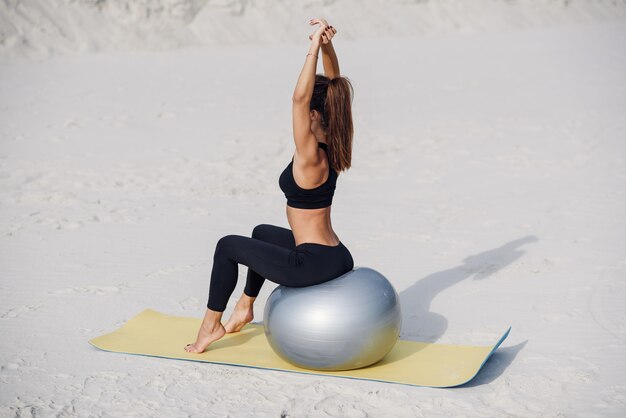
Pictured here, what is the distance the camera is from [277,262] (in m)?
5.19

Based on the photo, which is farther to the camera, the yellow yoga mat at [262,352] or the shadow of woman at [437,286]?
the shadow of woman at [437,286]

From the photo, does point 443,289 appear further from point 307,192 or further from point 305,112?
point 305,112

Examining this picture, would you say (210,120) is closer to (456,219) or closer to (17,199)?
(17,199)

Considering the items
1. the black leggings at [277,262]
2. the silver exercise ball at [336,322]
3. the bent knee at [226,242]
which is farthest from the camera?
the bent knee at [226,242]

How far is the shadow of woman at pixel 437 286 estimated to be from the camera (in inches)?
245

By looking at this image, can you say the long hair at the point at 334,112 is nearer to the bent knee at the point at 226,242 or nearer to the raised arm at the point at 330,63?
the raised arm at the point at 330,63

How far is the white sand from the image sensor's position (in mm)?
5082

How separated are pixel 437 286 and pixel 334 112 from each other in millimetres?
2493

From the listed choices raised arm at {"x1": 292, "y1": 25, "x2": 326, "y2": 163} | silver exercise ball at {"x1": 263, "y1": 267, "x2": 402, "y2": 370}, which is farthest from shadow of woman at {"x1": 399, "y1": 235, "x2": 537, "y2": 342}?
raised arm at {"x1": 292, "y1": 25, "x2": 326, "y2": 163}

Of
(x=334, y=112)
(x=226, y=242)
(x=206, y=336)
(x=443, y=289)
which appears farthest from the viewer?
(x=443, y=289)

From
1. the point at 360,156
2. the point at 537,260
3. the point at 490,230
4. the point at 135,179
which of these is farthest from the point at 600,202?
the point at 135,179

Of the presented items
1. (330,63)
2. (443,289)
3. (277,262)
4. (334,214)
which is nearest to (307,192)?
(277,262)

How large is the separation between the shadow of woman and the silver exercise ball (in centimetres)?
96

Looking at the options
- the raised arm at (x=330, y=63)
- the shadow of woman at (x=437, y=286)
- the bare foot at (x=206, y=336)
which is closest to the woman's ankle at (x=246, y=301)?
the bare foot at (x=206, y=336)
